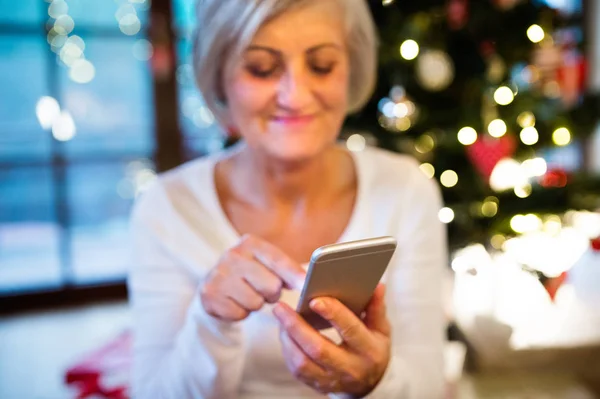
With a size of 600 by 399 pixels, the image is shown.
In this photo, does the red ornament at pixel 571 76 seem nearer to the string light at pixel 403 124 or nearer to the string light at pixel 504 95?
the string light at pixel 504 95

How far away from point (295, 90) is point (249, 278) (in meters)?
0.23

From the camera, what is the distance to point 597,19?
8.80 ft

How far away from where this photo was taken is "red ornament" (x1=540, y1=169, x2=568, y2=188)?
4.87ft

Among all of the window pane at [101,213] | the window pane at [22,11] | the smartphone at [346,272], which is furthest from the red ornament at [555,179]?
the window pane at [22,11]

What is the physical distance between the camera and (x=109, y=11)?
2.45 metres

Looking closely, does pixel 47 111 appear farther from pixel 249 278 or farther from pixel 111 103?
pixel 249 278

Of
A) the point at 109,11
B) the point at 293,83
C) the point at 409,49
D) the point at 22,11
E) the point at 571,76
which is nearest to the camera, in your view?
the point at 293,83

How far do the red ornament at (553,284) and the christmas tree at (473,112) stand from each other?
1.57 ft

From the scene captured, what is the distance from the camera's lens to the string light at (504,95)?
1469mm

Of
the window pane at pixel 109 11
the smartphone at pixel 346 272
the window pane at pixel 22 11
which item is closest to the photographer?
the smartphone at pixel 346 272

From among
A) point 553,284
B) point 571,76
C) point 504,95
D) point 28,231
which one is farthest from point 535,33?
point 28,231

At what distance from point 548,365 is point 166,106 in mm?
2032

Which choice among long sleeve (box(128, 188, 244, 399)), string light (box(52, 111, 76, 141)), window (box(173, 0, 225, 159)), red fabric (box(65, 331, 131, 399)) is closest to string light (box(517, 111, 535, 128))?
long sleeve (box(128, 188, 244, 399))

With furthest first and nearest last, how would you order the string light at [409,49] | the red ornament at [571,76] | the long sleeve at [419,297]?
the red ornament at [571,76] → the string light at [409,49] → the long sleeve at [419,297]
